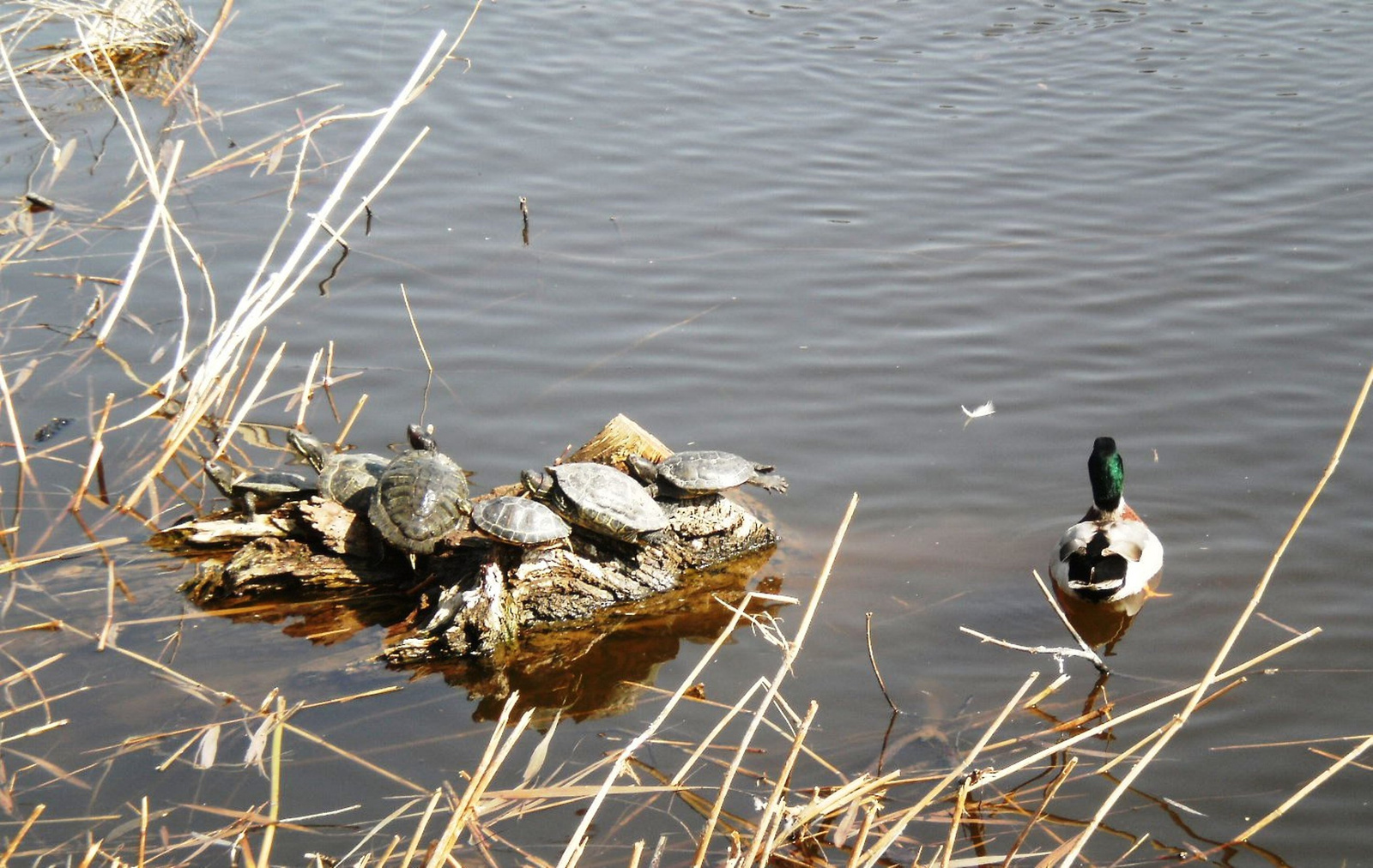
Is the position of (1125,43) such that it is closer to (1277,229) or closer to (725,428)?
(1277,229)

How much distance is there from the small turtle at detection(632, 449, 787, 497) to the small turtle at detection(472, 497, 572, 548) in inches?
27.8

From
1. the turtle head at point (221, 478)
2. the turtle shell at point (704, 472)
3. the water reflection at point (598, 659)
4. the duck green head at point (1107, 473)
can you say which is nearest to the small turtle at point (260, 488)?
the turtle head at point (221, 478)

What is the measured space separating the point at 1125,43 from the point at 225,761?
11182 millimetres

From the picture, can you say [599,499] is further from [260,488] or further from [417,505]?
[260,488]

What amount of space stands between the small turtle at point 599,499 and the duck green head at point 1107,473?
7.07 ft

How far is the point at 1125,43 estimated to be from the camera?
483 inches

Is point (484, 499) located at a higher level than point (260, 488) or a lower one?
lower

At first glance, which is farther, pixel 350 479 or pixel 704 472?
pixel 704 472

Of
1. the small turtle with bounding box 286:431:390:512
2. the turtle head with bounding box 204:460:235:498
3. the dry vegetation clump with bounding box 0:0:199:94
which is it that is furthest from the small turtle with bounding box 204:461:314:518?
the dry vegetation clump with bounding box 0:0:199:94

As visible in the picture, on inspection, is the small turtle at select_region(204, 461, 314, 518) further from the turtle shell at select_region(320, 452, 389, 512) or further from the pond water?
the pond water

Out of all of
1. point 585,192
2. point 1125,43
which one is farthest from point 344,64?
point 1125,43

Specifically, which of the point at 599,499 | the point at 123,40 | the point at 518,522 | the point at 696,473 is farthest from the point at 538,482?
the point at 123,40

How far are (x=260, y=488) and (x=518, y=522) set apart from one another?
4.38 feet

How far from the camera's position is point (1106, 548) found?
18.2 ft
